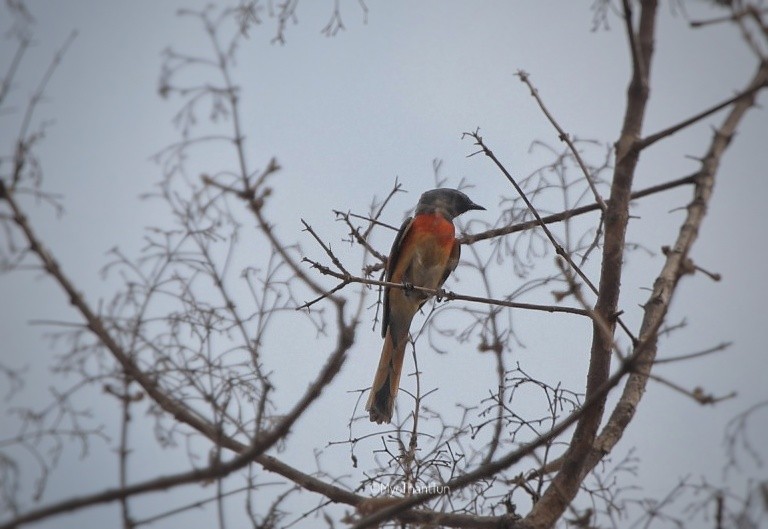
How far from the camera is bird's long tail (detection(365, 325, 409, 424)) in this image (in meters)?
4.72

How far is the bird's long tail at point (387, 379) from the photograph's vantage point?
472cm

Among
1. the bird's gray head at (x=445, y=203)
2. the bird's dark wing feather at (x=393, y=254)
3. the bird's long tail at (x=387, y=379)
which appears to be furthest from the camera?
the bird's gray head at (x=445, y=203)

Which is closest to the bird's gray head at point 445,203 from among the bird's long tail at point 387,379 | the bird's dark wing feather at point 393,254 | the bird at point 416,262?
the bird at point 416,262

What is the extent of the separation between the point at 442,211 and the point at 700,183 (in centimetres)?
390

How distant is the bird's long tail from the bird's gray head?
38.1 inches

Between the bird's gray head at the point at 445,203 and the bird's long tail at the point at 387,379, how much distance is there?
97 centimetres

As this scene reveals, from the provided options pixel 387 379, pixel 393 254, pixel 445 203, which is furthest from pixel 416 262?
pixel 387 379

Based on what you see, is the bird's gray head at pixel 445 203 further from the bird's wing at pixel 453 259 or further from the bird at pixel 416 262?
the bird's wing at pixel 453 259

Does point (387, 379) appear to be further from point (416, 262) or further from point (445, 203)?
point (445, 203)

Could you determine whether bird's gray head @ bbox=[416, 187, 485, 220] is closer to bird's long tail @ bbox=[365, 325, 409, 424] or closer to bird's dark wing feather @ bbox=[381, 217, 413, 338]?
bird's dark wing feather @ bbox=[381, 217, 413, 338]

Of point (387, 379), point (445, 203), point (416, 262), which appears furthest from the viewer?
point (445, 203)

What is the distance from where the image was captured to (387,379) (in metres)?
5.36

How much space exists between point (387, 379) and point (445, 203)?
1.87 meters

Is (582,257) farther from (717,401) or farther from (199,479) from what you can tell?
(199,479)
